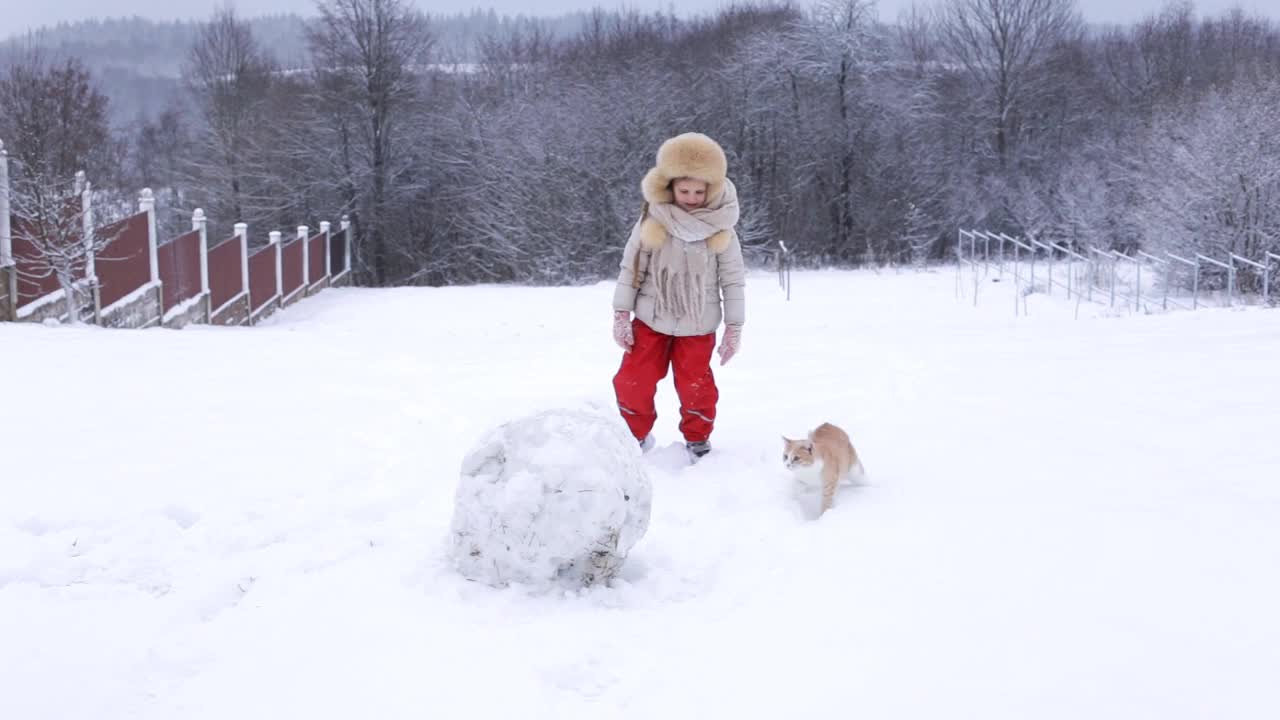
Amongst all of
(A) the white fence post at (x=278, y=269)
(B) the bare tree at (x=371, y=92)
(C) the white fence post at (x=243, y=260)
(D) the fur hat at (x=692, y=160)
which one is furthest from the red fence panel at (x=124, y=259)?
(B) the bare tree at (x=371, y=92)

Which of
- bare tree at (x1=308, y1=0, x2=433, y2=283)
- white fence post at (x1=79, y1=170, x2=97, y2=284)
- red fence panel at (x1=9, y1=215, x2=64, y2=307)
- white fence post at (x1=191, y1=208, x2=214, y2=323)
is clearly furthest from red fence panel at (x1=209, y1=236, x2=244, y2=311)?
bare tree at (x1=308, y1=0, x2=433, y2=283)

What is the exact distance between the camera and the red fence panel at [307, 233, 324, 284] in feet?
75.0

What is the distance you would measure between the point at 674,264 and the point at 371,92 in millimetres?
27373

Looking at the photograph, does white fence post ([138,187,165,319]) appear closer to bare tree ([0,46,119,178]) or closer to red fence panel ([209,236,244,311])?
red fence panel ([209,236,244,311])

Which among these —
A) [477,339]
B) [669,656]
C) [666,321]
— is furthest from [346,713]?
[477,339]

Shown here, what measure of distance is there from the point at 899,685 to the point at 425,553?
1.61m

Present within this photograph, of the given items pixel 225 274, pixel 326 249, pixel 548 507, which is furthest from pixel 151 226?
pixel 548 507

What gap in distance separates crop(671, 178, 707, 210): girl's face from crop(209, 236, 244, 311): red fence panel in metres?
13.3

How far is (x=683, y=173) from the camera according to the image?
4.16 meters

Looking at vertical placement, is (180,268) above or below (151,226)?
below

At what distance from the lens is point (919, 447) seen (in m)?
4.45

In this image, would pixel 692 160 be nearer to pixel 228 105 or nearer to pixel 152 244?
pixel 152 244

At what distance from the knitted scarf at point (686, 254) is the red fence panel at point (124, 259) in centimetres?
979

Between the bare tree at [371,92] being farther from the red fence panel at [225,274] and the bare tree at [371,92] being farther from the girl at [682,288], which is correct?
the girl at [682,288]
